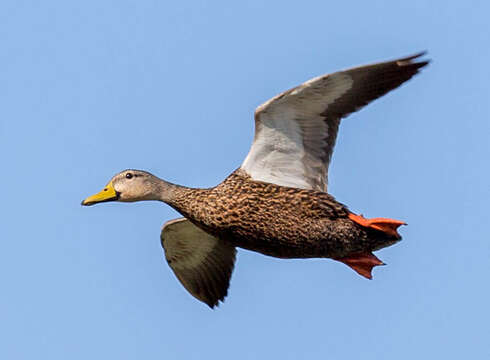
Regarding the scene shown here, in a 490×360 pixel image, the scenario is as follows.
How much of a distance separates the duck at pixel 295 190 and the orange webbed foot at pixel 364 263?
0.01m

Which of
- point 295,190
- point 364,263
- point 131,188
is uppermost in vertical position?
point 131,188

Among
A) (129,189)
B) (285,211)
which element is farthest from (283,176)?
(129,189)

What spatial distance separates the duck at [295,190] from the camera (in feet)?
42.4

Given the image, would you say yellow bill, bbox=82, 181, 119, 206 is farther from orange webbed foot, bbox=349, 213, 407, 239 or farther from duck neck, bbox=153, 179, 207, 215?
orange webbed foot, bbox=349, 213, 407, 239

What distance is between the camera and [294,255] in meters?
13.1

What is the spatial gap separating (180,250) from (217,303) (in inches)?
35.0

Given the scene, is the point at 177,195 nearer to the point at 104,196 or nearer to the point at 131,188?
the point at 131,188

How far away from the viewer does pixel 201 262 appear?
1550cm

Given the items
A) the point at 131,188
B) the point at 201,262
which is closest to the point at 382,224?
the point at 131,188

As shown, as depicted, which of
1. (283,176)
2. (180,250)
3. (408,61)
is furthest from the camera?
(180,250)

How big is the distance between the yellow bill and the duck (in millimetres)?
12

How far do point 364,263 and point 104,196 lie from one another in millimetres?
3272

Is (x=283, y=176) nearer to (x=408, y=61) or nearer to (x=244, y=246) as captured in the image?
(x=244, y=246)

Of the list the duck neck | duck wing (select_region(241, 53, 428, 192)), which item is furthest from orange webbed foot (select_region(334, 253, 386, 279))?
the duck neck
